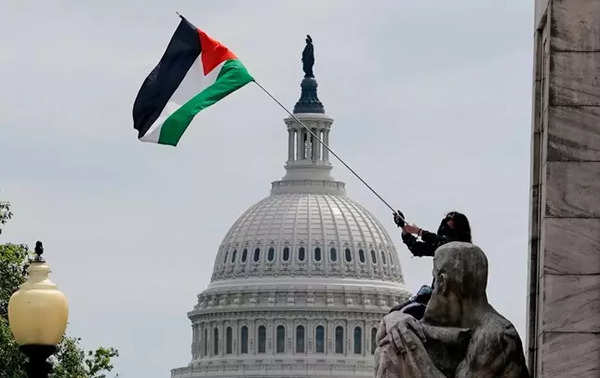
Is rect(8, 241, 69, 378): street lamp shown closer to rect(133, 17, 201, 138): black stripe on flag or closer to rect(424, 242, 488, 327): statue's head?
rect(133, 17, 201, 138): black stripe on flag

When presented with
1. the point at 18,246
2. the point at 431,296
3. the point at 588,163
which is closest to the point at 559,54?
the point at 588,163

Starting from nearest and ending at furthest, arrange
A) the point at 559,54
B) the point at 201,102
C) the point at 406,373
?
1. the point at 406,373
2. the point at 559,54
3. the point at 201,102

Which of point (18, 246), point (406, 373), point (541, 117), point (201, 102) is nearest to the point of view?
point (406, 373)

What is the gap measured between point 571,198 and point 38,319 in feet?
16.9

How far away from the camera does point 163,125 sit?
22312mm

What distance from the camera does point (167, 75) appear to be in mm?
21906

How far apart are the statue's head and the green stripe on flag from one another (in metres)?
8.27

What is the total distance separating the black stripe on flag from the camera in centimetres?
2189

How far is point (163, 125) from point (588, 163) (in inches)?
325

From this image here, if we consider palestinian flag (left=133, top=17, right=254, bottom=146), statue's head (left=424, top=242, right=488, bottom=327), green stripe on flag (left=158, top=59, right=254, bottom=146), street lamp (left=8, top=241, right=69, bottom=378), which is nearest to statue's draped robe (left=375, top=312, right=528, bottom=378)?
statue's head (left=424, top=242, right=488, bottom=327)

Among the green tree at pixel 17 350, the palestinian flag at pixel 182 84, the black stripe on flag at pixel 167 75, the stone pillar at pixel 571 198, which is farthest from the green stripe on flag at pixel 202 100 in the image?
the green tree at pixel 17 350

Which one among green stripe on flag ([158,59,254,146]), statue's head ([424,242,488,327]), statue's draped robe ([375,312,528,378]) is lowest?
statue's draped robe ([375,312,528,378])

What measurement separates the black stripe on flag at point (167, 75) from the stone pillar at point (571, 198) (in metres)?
7.41

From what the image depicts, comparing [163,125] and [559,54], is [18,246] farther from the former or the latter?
[559,54]
